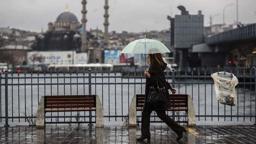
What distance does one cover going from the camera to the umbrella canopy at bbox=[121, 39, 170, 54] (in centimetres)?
1379

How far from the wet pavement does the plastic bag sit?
2.68ft

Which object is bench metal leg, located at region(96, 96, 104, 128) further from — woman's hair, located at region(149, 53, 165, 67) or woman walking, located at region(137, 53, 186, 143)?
woman's hair, located at region(149, 53, 165, 67)

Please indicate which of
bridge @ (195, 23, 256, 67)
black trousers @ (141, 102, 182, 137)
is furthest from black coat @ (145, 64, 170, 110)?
bridge @ (195, 23, 256, 67)

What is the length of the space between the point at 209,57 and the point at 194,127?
109m

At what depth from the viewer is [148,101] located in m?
13.5

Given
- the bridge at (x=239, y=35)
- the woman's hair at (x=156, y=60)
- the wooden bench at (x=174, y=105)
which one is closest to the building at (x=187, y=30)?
the bridge at (x=239, y=35)

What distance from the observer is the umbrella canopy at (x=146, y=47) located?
45.2 ft

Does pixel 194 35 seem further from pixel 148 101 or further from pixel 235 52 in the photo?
pixel 148 101

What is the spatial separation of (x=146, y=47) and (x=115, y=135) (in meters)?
2.35

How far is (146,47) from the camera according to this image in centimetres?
1427

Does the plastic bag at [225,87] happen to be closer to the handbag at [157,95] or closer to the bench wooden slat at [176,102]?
the bench wooden slat at [176,102]

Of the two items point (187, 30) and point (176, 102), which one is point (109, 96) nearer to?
point (176, 102)

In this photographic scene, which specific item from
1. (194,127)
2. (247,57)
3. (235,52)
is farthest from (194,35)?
(194,127)

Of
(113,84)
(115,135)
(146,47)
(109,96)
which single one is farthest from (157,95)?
(109,96)
